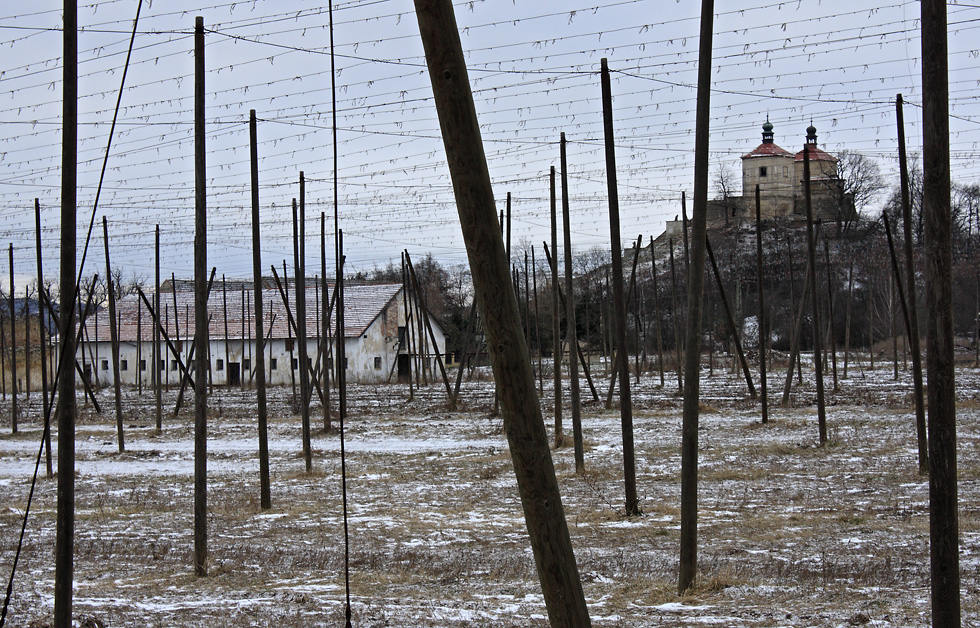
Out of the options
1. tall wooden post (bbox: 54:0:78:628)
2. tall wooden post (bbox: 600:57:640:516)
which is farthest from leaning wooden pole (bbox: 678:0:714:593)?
tall wooden post (bbox: 54:0:78:628)

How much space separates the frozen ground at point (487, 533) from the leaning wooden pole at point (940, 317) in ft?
5.02

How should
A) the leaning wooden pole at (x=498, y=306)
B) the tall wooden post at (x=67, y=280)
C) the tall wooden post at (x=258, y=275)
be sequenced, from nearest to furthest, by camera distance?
the leaning wooden pole at (x=498, y=306) < the tall wooden post at (x=67, y=280) < the tall wooden post at (x=258, y=275)

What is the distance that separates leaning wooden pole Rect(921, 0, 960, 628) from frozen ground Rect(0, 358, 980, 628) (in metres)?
1.53

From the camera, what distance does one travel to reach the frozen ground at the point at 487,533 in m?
6.45

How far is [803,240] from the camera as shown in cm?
7750

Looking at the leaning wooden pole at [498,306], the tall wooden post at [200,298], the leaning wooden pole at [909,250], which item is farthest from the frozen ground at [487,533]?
the leaning wooden pole at [498,306]

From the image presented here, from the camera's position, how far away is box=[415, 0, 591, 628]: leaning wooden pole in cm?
262

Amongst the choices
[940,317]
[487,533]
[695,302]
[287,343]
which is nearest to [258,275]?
[487,533]

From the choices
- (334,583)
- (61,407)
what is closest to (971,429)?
(334,583)

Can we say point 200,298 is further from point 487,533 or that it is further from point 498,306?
point 498,306

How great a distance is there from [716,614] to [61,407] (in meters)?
4.64

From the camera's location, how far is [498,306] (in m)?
2.65

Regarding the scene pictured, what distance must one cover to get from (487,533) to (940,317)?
6468 millimetres

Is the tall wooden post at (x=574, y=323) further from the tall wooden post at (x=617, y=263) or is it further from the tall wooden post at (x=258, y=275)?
the tall wooden post at (x=258, y=275)
